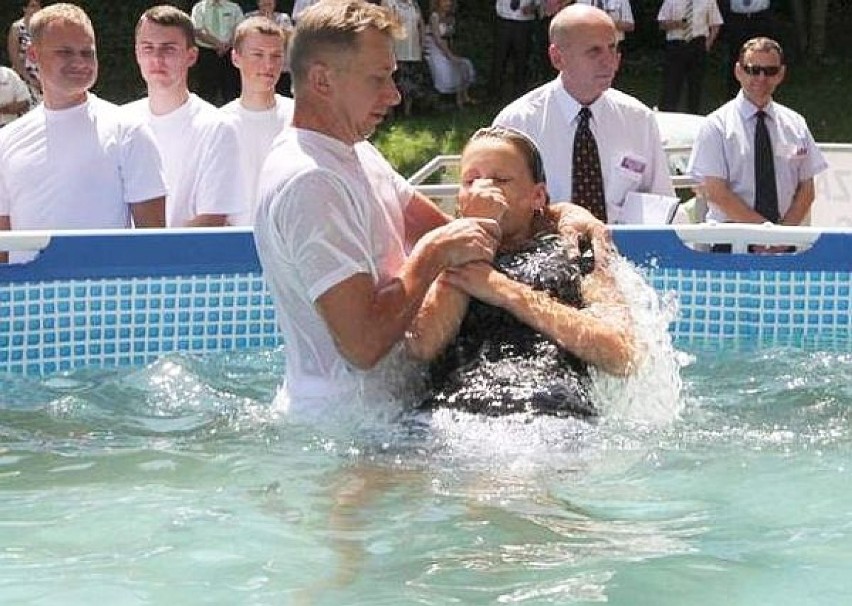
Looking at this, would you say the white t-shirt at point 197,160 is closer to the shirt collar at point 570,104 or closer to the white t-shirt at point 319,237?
the shirt collar at point 570,104

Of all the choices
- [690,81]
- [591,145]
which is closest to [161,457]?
[591,145]

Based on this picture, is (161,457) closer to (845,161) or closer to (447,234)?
(447,234)

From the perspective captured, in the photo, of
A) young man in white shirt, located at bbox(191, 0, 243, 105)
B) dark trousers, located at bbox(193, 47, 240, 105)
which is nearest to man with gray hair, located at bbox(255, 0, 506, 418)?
young man in white shirt, located at bbox(191, 0, 243, 105)

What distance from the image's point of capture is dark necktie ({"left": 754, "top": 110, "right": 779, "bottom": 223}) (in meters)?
8.06

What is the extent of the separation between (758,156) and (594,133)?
150cm

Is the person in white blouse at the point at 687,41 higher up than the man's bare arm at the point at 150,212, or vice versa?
the person in white blouse at the point at 687,41

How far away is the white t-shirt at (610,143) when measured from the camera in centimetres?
689

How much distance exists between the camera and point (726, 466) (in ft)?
15.9

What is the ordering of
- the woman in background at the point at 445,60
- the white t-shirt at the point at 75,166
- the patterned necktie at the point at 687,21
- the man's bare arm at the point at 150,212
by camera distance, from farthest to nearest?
the woman in background at the point at 445,60 → the patterned necktie at the point at 687,21 → the man's bare arm at the point at 150,212 → the white t-shirt at the point at 75,166

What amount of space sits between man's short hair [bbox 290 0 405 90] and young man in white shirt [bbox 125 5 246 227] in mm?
2234

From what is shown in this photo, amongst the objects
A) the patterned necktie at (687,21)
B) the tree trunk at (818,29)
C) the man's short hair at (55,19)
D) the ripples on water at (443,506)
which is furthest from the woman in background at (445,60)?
the ripples on water at (443,506)

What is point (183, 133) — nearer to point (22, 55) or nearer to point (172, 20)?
point (172, 20)

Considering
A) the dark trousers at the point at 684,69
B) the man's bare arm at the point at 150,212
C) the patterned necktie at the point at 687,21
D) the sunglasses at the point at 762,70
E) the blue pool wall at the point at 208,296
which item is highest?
the patterned necktie at the point at 687,21

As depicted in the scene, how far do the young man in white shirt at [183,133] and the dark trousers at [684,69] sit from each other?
8.74 metres
